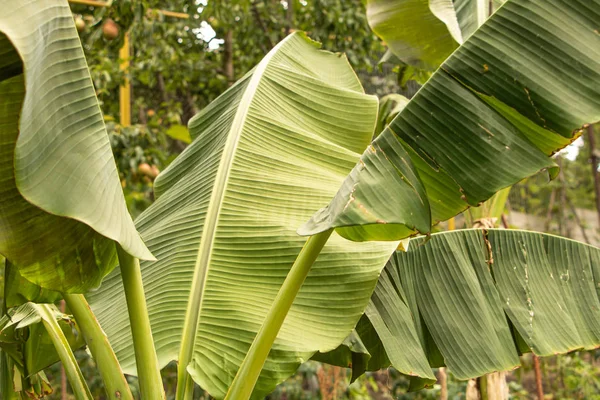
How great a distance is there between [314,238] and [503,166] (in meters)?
0.41

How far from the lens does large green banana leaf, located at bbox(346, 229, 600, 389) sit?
5.58 feet

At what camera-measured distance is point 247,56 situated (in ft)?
16.2

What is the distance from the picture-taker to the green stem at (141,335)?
1.37 m

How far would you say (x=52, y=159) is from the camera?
1004 millimetres

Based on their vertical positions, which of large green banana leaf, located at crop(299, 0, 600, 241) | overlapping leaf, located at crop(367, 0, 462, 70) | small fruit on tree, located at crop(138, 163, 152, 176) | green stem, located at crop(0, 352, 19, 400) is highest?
small fruit on tree, located at crop(138, 163, 152, 176)

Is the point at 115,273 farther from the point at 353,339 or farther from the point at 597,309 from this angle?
the point at 597,309

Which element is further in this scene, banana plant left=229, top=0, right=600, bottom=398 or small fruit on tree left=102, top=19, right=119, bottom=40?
small fruit on tree left=102, top=19, right=119, bottom=40

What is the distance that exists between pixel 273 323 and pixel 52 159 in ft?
1.98

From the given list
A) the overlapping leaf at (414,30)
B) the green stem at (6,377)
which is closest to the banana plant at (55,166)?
the green stem at (6,377)

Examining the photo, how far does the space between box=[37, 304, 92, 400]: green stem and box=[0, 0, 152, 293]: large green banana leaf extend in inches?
14.4

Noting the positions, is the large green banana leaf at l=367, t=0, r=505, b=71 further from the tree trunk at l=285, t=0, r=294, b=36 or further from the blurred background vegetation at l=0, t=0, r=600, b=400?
the tree trunk at l=285, t=0, r=294, b=36

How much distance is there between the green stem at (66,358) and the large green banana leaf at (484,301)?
0.78 m

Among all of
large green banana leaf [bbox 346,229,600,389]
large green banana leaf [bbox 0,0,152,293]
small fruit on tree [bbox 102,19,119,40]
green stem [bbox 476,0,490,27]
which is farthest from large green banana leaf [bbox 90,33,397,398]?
small fruit on tree [bbox 102,19,119,40]

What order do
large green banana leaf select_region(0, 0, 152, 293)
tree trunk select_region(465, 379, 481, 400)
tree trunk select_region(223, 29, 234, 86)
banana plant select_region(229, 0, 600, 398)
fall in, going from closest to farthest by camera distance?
large green banana leaf select_region(0, 0, 152, 293) → banana plant select_region(229, 0, 600, 398) → tree trunk select_region(465, 379, 481, 400) → tree trunk select_region(223, 29, 234, 86)
